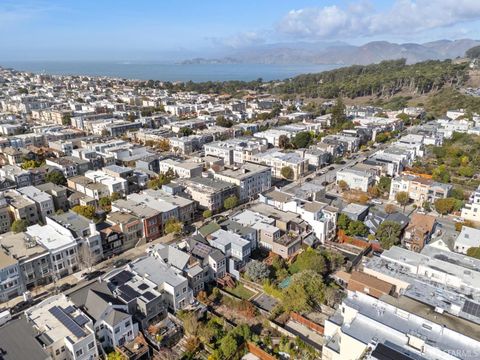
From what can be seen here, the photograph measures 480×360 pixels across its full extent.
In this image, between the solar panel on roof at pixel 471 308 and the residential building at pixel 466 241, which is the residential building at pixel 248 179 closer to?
the residential building at pixel 466 241

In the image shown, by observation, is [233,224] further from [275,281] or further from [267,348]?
[267,348]

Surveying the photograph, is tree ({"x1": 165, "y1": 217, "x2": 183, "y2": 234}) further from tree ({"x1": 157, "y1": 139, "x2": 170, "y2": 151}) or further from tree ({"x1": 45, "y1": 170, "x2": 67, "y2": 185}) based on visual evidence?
tree ({"x1": 157, "y1": 139, "x2": 170, "y2": 151})

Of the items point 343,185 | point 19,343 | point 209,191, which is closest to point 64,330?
point 19,343

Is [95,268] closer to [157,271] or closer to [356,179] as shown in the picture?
[157,271]

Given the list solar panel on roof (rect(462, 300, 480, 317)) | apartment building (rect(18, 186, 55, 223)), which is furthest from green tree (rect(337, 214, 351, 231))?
apartment building (rect(18, 186, 55, 223))

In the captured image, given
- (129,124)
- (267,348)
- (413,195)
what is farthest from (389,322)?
(129,124)

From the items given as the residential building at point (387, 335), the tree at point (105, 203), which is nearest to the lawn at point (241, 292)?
the residential building at point (387, 335)
